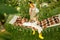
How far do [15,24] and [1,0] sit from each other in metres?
0.29

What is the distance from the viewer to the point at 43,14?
2646mm

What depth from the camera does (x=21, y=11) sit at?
8.89 feet

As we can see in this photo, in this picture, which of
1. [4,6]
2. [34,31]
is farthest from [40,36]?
[4,6]

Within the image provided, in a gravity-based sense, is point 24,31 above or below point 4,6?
below

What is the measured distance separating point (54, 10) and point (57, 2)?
0.08 meters

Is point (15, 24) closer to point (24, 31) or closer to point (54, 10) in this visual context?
point (24, 31)

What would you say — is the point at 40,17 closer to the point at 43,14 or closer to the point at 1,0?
the point at 43,14

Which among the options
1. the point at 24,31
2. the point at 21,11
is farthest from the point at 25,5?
the point at 24,31

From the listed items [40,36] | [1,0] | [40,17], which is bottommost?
[40,36]

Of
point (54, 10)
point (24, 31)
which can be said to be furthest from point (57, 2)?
point (24, 31)

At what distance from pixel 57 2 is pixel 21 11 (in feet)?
1.17

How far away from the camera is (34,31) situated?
2623mm

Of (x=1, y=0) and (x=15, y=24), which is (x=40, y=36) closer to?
(x=15, y=24)

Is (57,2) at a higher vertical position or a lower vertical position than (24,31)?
higher
